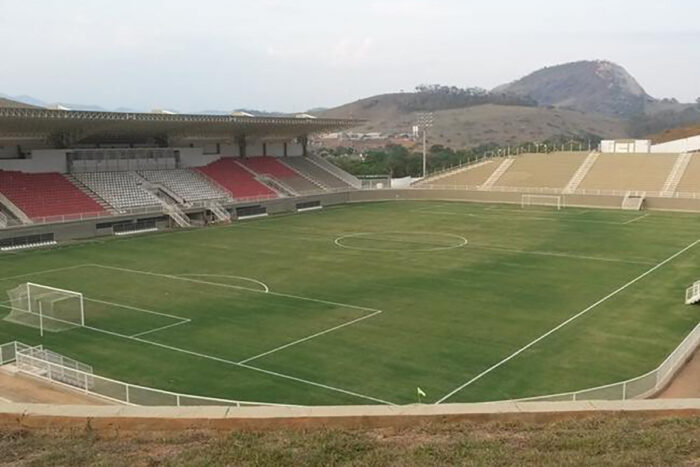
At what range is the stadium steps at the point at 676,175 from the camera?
215ft

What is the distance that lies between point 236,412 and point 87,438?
1828mm

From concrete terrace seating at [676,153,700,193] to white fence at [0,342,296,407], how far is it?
57.9 m

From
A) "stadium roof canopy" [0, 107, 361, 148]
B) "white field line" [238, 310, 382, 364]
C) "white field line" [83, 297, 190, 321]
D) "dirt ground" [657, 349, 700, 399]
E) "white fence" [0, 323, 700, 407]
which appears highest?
"stadium roof canopy" [0, 107, 361, 148]

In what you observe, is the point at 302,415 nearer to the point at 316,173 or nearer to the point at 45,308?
the point at 45,308

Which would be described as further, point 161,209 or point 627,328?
point 161,209

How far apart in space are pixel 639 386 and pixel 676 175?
57.7 m

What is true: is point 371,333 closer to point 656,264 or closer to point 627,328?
point 627,328

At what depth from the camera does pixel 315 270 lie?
115ft

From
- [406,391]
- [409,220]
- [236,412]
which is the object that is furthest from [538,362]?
[409,220]

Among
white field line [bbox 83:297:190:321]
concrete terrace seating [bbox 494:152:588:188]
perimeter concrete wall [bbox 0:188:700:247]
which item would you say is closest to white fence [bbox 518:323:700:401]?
white field line [bbox 83:297:190:321]

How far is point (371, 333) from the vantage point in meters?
23.8

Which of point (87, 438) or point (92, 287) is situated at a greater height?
point (87, 438)

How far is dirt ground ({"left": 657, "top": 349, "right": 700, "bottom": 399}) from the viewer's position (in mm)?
17484

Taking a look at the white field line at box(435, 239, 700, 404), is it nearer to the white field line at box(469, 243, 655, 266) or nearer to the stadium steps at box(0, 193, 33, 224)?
the white field line at box(469, 243, 655, 266)
